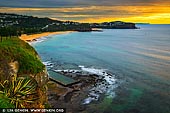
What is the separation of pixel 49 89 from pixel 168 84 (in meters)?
24.7

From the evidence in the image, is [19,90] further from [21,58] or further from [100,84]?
[100,84]

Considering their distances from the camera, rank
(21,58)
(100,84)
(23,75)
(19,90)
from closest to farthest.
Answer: (19,90), (23,75), (21,58), (100,84)

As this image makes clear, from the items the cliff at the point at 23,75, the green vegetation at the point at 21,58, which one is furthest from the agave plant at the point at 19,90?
the green vegetation at the point at 21,58

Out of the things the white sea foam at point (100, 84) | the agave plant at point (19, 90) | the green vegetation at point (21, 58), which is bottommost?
the white sea foam at point (100, 84)

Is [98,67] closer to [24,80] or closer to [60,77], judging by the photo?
[60,77]

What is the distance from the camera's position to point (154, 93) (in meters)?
51.3

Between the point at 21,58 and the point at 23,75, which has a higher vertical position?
the point at 21,58

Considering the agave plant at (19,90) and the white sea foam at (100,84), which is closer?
the agave plant at (19,90)

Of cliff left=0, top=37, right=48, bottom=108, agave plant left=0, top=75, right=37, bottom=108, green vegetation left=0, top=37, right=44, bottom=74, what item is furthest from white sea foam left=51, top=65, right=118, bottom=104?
agave plant left=0, top=75, right=37, bottom=108

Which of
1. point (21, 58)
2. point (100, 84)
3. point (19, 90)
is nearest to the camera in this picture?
point (19, 90)

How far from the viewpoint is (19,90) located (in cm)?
2816

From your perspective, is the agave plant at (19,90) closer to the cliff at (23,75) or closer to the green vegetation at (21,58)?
the cliff at (23,75)

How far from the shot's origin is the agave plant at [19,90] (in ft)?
88.7

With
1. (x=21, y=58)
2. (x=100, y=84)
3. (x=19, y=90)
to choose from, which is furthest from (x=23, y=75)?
(x=100, y=84)
